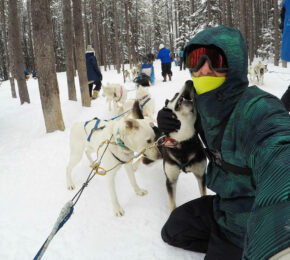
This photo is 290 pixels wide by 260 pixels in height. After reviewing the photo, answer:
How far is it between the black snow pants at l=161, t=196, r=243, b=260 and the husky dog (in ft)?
1.04

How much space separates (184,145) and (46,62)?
4.68 meters

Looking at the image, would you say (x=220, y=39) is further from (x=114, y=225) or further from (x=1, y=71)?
(x=1, y=71)

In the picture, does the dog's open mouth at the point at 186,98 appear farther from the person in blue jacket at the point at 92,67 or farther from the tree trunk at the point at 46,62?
the person in blue jacket at the point at 92,67

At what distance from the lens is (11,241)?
84.6 inches

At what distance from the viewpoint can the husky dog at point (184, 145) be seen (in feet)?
5.80

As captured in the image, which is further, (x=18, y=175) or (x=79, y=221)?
(x=18, y=175)

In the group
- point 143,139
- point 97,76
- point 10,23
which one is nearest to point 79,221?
point 143,139

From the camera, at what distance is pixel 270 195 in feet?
1.79

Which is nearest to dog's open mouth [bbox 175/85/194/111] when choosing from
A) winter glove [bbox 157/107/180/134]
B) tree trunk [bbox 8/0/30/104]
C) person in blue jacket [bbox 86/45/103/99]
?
winter glove [bbox 157/107/180/134]

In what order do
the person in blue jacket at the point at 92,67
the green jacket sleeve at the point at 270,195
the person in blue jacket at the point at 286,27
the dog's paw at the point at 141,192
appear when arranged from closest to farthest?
1. the green jacket sleeve at the point at 270,195
2. the person in blue jacket at the point at 286,27
3. the dog's paw at the point at 141,192
4. the person in blue jacket at the point at 92,67

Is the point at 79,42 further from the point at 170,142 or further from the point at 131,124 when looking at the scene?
the point at 170,142

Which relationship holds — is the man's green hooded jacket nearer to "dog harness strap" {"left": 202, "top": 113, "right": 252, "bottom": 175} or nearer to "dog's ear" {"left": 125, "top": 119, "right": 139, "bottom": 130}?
"dog harness strap" {"left": 202, "top": 113, "right": 252, "bottom": 175}

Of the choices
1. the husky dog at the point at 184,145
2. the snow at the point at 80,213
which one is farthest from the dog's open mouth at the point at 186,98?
the snow at the point at 80,213

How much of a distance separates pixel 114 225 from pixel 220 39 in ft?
6.98
